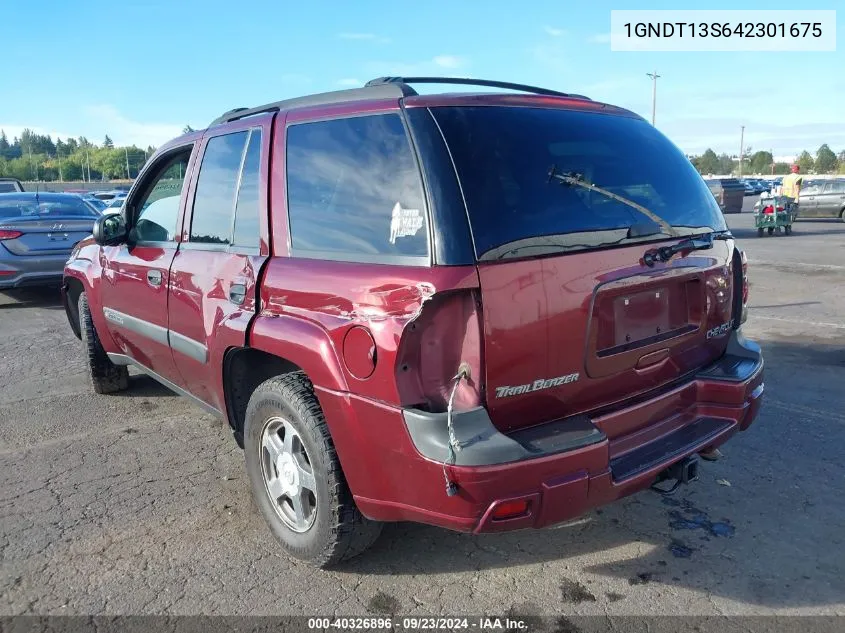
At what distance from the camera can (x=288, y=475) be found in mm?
3080

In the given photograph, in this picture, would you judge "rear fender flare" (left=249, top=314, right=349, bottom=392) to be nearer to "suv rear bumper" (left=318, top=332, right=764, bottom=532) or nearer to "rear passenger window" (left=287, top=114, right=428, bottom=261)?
"suv rear bumper" (left=318, top=332, right=764, bottom=532)

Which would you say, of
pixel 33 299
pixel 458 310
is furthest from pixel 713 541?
pixel 33 299

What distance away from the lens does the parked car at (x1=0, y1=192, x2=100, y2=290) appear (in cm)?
899

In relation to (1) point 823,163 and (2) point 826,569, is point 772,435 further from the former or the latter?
(1) point 823,163

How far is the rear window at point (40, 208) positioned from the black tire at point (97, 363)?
4.90m

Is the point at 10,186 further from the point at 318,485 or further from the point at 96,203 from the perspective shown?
the point at 318,485

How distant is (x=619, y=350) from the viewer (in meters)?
2.76

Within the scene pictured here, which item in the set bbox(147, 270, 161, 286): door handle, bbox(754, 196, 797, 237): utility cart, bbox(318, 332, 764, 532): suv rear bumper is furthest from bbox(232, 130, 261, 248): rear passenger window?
bbox(754, 196, 797, 237): utility cart

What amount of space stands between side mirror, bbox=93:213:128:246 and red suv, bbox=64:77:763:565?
1127 mm

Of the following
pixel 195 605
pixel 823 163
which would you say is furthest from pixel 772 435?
pixel 823 163

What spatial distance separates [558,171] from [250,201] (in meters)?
1.46

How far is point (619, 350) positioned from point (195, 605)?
6.54ft

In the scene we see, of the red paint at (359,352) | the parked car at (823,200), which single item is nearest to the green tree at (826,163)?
the parked car at (823,200)

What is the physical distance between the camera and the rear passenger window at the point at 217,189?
347cm
